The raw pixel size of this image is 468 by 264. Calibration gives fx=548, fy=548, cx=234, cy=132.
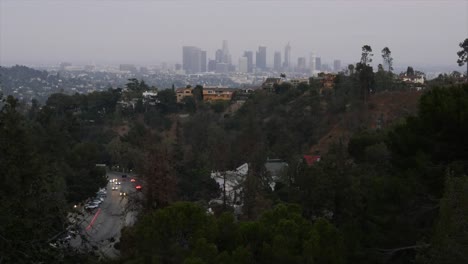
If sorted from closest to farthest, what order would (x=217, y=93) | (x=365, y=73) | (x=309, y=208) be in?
1. (x=309, y=208)
2. (x=365, y=73)
3. (x=217, y=93)

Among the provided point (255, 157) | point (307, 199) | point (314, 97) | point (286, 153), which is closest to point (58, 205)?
point (307, 199)

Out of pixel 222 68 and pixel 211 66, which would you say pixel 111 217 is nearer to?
pixel 222 68

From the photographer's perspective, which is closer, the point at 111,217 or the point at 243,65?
the point at 111,217

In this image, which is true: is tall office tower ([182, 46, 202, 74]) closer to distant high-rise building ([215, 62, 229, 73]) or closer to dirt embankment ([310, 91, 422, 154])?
distant high-rise building ([215, 62, 229, 73])

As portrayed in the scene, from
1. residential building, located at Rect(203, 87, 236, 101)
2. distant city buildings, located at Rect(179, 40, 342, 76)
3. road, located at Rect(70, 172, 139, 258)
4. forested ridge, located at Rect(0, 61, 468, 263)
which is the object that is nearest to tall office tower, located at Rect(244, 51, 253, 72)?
distant city buildings, located at Rect(179, 40, 342, 76)

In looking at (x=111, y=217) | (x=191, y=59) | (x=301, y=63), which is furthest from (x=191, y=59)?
(x=111, y=217)

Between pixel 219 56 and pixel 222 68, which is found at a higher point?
pixel 219 56

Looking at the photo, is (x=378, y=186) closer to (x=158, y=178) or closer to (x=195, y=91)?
(x=158, y=178)

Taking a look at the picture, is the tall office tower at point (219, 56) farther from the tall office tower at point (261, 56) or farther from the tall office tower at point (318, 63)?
the tall office tower at point (318, 63)
